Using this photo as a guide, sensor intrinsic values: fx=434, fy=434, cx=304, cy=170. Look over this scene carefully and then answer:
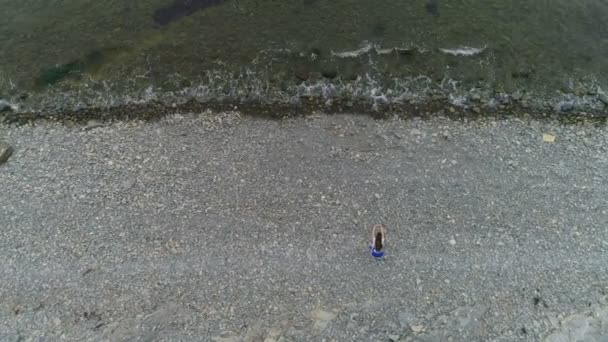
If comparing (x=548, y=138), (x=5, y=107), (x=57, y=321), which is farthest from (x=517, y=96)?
(x=5, y=107)

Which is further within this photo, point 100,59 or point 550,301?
point 100,59

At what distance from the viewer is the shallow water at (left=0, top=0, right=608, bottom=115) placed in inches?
794

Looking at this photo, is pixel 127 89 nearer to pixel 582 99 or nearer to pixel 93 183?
pixel 93 183

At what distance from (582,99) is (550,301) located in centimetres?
1087

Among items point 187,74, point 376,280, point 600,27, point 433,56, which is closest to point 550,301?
point 376,280

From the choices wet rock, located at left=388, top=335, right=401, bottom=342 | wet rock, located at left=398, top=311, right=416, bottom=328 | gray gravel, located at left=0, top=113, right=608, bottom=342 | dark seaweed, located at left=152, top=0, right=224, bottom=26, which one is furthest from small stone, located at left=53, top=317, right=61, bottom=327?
dark seaweed, located at left=152, top=0, right=224, bottom=26

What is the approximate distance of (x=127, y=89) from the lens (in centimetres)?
2036

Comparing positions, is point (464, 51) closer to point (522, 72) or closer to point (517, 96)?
point (522, 72)

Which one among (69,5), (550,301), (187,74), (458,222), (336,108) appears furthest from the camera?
(69,5)

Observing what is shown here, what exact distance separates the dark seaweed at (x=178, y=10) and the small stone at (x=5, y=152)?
30.0 feet

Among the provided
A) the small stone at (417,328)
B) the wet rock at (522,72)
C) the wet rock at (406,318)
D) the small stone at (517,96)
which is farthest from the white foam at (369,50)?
the small stone at (417,328)

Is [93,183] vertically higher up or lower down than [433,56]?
lower down

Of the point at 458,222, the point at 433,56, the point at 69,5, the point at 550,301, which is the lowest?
the point at 550,301

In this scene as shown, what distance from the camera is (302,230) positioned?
1523cm
